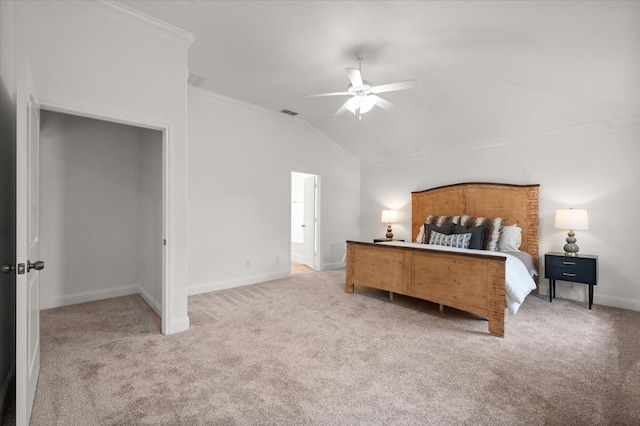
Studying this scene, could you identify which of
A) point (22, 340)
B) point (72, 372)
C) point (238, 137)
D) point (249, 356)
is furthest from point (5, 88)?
point (238, 137)

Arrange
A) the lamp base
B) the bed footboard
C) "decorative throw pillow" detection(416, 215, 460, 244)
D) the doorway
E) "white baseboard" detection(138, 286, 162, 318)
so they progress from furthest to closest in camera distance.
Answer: the doorway < "decorative throw pillow" detection(416, 215, 460, 244) < the lamp base < "white baseboard" detection(138, 286, 162, 318) < the bed footboard

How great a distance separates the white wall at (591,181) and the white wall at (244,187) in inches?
111

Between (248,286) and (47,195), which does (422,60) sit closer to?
(248,286)

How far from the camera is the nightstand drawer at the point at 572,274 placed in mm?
3699

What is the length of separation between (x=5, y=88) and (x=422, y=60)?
369 centimetres

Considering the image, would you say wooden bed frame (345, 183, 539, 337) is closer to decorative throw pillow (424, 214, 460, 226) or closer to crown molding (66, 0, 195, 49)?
decorative throw pillow (424, 214, 460, 226)

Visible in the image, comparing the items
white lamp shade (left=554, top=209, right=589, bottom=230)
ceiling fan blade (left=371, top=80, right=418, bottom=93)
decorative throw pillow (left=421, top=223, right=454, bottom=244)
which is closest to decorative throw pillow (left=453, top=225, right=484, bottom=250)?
decorative throw pillow (left=421, top=223, right=454, bottom=244)

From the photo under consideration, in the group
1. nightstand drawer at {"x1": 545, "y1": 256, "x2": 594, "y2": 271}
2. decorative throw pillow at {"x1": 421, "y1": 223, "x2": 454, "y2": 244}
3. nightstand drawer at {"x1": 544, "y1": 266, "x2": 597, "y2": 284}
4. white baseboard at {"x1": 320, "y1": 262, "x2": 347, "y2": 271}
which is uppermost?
decorative throw pillow at {"x1": 421, "y1": 223, "x2": 454, "y2": 244}

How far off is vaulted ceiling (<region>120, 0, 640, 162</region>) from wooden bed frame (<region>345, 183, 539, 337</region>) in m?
0.91

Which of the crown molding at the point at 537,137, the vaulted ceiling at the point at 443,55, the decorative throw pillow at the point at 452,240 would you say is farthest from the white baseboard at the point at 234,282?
the crown molding at the point at 537,137

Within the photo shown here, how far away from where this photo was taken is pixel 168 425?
67.6 inches

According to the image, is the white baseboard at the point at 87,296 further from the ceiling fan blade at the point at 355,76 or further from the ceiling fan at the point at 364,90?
the ceiling fan blade at the point at 355,76

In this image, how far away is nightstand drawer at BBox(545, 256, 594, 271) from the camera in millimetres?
3718

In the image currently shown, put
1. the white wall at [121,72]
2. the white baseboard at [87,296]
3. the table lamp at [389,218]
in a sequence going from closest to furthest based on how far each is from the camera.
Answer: the white wall at [121,72] < the white baseboard at [87,296] < the table lamp at [389,218]
